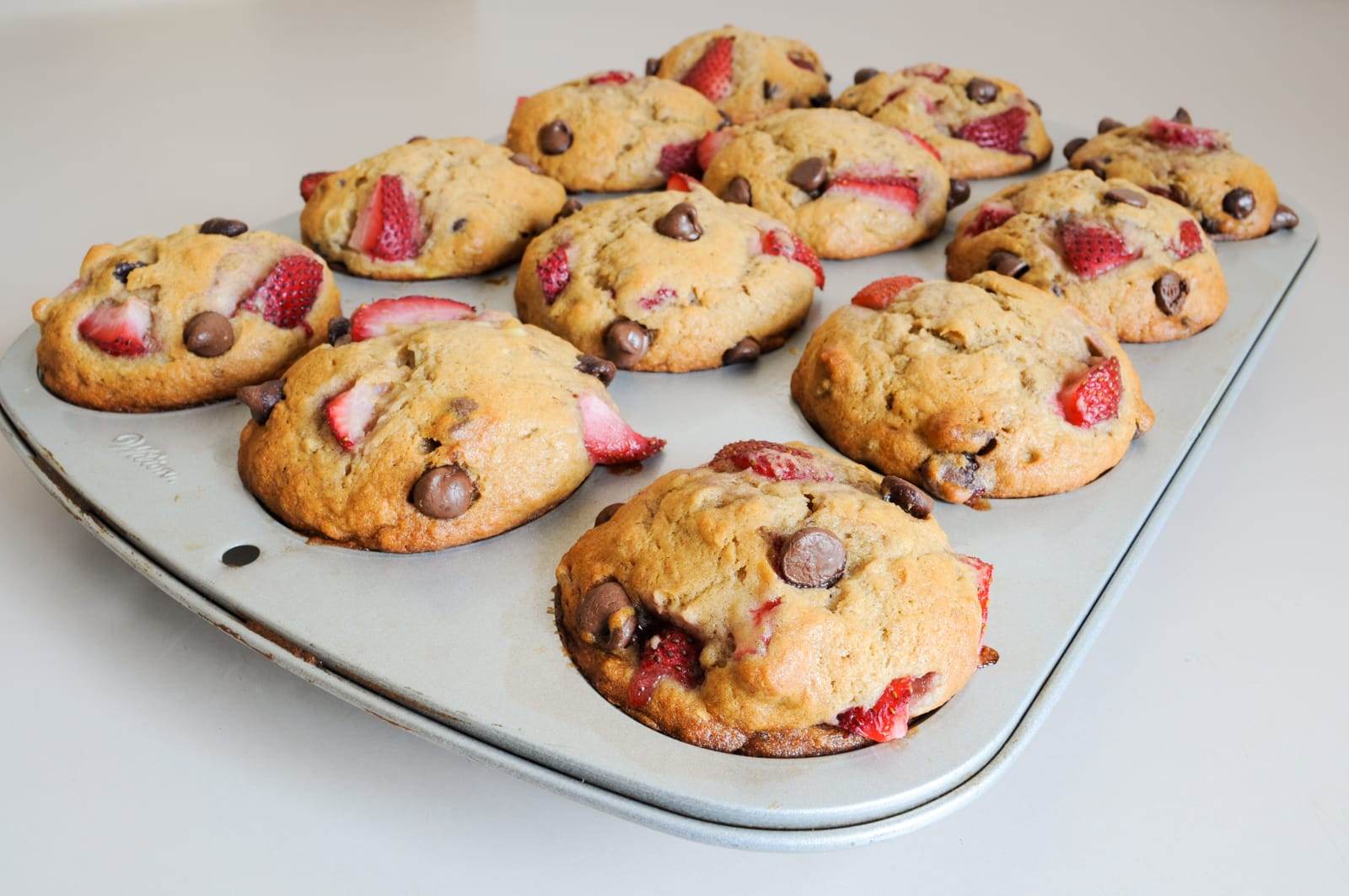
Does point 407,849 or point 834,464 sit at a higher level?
point 834,464

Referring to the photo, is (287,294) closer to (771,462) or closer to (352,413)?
(352,413)

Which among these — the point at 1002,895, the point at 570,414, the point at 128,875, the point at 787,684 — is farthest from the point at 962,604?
the point at 128,875

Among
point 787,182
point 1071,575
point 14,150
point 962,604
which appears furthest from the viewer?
point 14,150

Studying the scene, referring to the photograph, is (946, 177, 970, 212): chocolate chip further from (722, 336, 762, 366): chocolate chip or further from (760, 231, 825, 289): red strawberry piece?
(722, 336, 762, 366): chocolate chip

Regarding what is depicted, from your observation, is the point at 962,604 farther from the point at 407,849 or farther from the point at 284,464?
the point at 284,464

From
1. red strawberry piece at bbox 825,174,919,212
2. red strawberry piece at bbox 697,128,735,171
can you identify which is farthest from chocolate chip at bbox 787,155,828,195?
red strawberry piece at bbox 697,128,735,171

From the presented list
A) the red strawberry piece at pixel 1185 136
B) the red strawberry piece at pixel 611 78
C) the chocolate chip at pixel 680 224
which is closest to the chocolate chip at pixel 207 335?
the chocolate chip at pixel 680 224
